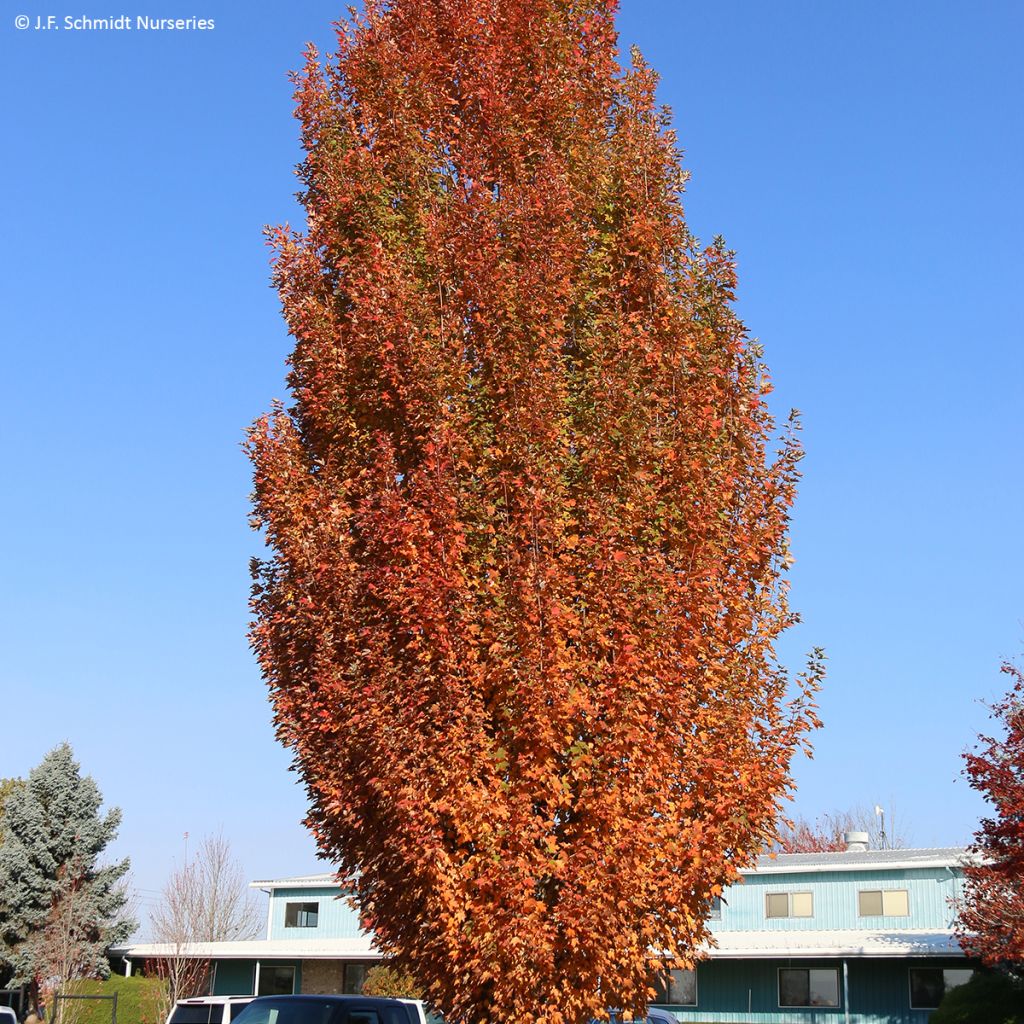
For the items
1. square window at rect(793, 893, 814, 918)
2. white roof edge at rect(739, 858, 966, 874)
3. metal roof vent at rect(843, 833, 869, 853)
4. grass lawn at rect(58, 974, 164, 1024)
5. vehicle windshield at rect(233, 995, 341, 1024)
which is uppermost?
metal roof vent at rect(843, 833, 869, 853)

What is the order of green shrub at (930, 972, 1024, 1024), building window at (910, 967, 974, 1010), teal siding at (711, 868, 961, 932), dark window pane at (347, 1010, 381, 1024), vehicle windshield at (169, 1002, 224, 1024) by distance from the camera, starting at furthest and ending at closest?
teal siding at (711, 868, 961, 932) < building window at (910, 967, 974, 1010) < green shrub at (930, 972, 1024, 1024) < vehicle windshield at (169, 1002, 224, 1024) < dark window pane at (347, 1010, 381, 1024)

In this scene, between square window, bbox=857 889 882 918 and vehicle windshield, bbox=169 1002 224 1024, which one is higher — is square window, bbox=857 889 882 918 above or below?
above

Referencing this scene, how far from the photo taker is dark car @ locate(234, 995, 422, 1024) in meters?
12.0

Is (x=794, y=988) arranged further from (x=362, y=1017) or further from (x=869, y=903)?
(x=362, y=1017)

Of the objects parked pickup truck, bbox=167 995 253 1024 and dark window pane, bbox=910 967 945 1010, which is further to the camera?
dark window pane, bbox=910 967 945 1010

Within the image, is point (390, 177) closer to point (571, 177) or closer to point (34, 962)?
point (571, 177)

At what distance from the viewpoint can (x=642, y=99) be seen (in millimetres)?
12062

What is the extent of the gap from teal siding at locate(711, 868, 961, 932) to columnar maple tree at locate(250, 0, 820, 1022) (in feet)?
77.7

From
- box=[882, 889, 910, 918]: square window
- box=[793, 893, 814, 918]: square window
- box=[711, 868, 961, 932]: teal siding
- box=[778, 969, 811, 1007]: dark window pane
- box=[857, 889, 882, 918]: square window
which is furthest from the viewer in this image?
box=[793, 893, 814, 918]: square window

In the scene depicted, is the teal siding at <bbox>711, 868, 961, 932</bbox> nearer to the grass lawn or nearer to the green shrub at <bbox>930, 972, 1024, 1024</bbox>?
the green shrub at <bbox>930, 972, 1024, 1024</bbox>

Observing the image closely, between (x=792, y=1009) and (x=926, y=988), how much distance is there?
11.8ft

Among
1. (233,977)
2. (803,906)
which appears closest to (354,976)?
(233,977)

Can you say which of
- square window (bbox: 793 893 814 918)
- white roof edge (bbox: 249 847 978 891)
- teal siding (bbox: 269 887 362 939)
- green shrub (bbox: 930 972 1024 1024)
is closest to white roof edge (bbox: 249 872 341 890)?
teal siding (bbox: 269 887 362 939)

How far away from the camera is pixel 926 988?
1173 inches
